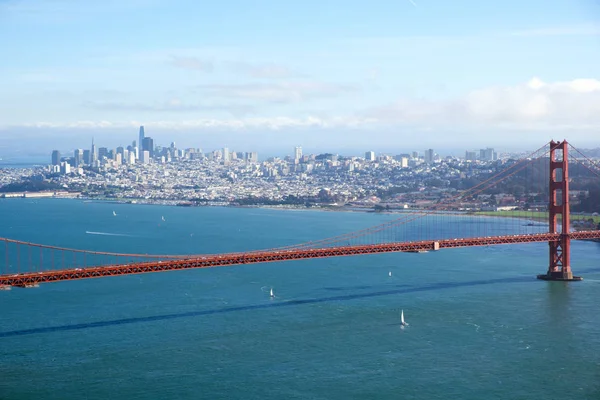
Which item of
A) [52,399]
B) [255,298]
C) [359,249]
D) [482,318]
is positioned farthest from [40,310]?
[482,318]

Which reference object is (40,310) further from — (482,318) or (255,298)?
(482,318)

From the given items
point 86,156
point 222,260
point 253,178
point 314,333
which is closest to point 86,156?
point 86,156

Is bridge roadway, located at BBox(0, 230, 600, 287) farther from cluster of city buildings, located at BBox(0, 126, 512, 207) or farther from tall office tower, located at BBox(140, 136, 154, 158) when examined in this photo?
tall office tower, located at BBox(140, 136, 154, 158)

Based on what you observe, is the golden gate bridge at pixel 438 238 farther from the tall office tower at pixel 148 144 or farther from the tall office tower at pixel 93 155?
the tall office tower at pixel 148 144

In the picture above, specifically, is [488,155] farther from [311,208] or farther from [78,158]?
[78,158]

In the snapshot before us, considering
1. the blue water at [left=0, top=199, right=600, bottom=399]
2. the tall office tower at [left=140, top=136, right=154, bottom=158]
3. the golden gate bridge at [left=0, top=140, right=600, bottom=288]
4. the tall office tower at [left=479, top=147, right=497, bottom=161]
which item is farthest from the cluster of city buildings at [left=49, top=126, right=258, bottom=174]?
the blue water at [left=0, top=199, right=600, bottom=399]

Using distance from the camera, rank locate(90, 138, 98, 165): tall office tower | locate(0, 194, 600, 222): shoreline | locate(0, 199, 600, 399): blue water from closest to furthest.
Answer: locate(0, 199, 600, 399): blue water < locate(0, 194, 600, 222): shoreline < locate(90, 138, 98, 165): tall office tower
